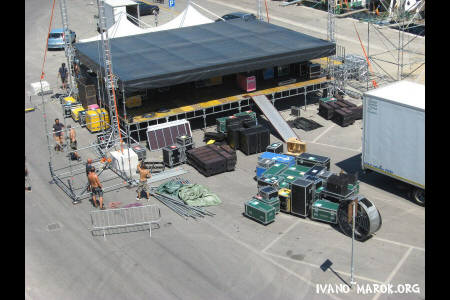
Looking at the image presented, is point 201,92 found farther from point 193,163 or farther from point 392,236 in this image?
point 392,236

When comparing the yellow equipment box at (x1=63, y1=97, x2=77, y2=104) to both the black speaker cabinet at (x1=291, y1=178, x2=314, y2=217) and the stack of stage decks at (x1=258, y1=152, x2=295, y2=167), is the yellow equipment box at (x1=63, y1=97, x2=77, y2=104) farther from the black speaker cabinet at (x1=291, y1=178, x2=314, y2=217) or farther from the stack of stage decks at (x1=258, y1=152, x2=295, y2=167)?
the black speaker cabinet at (x1=291, y1=178, x2=314, y2=217)

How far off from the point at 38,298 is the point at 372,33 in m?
36.2

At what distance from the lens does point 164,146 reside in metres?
30.3

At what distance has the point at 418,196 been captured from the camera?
2388 cm

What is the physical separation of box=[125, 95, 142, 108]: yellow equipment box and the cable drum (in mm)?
14206

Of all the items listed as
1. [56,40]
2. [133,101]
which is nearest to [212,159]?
[133,101]

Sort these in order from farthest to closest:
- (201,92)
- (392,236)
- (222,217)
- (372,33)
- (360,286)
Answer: (372,33) → (201,92) → (222,217) → (392,236) → (360,286)

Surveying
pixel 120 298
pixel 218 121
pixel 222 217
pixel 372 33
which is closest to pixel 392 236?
pixel 222 217

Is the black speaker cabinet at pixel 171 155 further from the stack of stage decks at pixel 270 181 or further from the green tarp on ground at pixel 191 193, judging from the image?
the stack of stage decks at pixel 270 181

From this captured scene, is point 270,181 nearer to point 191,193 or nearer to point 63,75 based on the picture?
point 191,193

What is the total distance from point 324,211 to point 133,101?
13634 millimetres

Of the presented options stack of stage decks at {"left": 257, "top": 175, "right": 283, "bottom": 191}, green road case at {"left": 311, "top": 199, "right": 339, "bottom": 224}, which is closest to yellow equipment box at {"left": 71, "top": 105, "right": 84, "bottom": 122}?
stack of stage decks at {"left": 257, "top": 175, "right": 283, "bottom": 191}

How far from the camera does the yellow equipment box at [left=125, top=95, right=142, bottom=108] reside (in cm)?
3212

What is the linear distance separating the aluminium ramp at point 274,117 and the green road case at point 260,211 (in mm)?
7581
